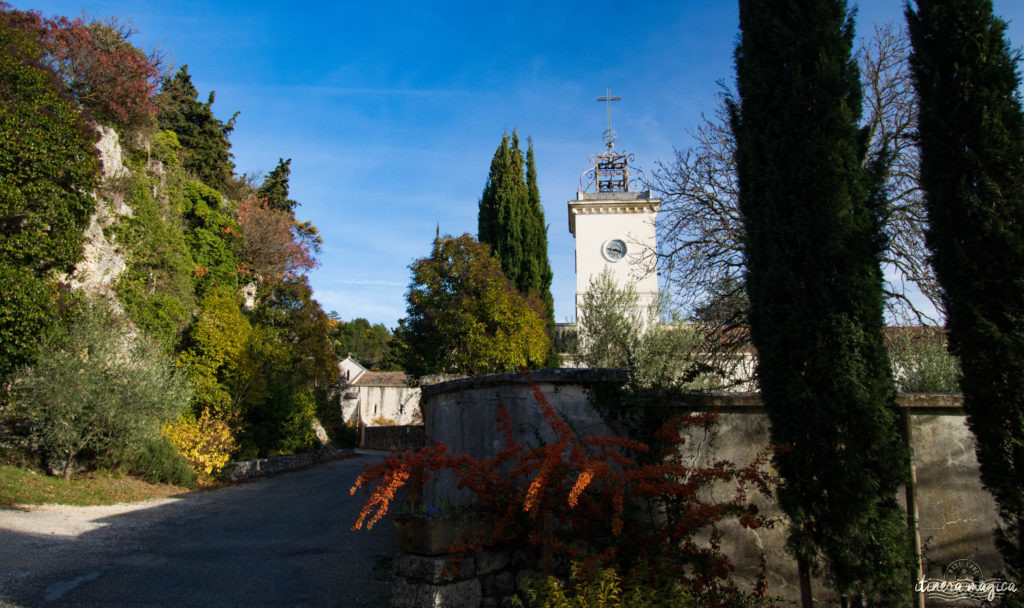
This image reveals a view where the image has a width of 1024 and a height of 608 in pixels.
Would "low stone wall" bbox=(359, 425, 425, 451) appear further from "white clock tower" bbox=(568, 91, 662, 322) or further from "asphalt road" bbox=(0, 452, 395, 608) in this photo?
"asphalt road" bbox=(0, 452, 395, 608)

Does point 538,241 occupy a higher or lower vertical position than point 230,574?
higher

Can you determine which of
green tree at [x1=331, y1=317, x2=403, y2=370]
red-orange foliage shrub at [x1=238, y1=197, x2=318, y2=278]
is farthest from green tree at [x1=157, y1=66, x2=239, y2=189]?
green tree at [x1=331, y1=317, x2=403, y2=370]

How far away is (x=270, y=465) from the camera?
61.7 feet

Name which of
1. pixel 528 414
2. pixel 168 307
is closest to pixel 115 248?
pixel 168 307

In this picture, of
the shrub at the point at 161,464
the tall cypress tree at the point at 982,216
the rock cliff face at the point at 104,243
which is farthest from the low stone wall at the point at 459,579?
the rock cliff face at the point at 104,243

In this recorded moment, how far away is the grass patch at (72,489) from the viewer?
1041cm

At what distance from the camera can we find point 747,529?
4.93 meters

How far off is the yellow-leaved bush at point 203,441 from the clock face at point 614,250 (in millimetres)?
19940

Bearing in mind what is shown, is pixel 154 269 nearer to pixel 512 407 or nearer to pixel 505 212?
pixel 505 212

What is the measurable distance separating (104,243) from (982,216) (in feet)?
62.7

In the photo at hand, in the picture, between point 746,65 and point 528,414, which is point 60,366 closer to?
point 528,414

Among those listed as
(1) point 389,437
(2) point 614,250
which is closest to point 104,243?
(2) point 614,250

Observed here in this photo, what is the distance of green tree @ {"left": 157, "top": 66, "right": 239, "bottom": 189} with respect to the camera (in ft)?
77.9

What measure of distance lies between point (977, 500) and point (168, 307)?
62.8ft
